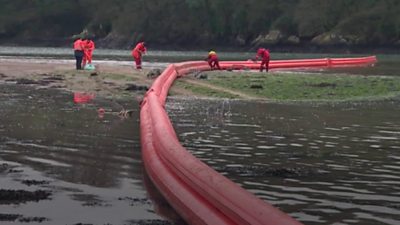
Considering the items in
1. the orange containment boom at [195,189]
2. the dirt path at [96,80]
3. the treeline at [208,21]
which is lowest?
the dirt path at [96,80]

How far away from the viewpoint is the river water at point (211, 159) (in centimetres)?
821

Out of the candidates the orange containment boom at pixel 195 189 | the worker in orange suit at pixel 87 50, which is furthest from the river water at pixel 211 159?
the worker in orange suit at pixel 87 50

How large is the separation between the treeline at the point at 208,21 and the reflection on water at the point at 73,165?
85.6 metres

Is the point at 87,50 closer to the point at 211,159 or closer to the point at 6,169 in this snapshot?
the point at 211,159

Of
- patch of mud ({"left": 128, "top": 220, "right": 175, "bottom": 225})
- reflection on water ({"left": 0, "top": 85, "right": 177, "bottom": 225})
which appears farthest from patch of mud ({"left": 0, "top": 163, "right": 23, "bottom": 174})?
patch of mud ({"left": 128, "top": 220, "right": 175, "bottom": 225})

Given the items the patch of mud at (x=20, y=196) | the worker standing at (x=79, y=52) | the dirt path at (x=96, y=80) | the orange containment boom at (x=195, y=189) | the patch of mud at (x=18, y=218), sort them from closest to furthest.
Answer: the orange containment boom at (x=195, y=189) < the patch of mud at (x=18, y=218) < the patch of mud at (x=20, y=196) < the dirt path at (x=96, y=80) < the worker standing at (x=79, y=52)

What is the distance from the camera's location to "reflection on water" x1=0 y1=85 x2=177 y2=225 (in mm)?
7949

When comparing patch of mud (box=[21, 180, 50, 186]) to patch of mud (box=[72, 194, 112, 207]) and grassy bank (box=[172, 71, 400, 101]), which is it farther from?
grassy bank (box=[172, 71, 400, 101])

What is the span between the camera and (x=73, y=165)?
10578 mm

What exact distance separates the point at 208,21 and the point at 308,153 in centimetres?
10889

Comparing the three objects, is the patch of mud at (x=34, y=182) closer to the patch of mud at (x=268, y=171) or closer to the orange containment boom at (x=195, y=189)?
the orange containment boom at (x=195, y=189)

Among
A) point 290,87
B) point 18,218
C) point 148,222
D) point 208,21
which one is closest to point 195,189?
point 148,222

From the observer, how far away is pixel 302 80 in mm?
27578

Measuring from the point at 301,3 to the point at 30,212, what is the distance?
10939cm
